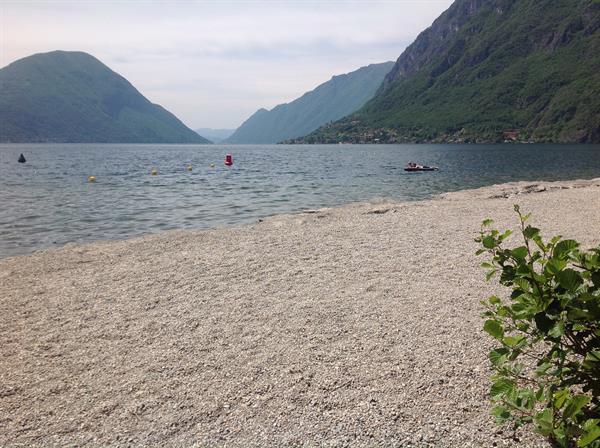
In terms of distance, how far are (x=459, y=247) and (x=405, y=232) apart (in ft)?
10.8

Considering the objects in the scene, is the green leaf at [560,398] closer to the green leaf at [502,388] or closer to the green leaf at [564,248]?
the green leaf at [502,388]

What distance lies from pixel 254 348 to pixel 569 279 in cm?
611

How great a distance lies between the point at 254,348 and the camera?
8.42 m

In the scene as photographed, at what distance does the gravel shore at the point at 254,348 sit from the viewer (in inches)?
243

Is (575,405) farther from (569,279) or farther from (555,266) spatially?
(555,266)

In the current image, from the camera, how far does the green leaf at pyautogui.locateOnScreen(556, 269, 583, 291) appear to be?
3656mm

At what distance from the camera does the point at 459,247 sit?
49.9 feet

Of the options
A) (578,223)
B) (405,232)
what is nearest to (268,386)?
(405,232)

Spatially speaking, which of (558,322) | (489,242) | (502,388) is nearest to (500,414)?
(502,388)

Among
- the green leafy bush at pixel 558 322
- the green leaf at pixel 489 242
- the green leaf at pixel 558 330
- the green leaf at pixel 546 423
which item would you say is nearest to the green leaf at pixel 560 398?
the green leafy bush at pixel 558 322

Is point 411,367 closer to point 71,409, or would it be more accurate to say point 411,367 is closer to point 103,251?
point 71,409

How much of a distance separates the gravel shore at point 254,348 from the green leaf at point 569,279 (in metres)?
2.94

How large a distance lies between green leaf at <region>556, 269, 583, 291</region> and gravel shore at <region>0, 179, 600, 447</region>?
2.94 metres

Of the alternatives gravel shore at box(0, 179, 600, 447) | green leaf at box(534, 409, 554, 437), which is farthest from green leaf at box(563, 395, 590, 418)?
gravel shore at box(0, 179, 600, 447)
